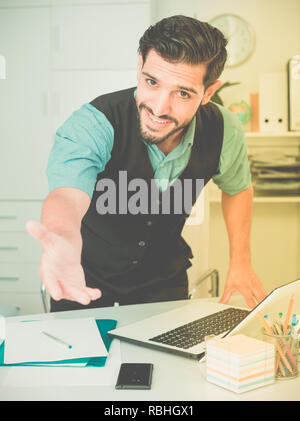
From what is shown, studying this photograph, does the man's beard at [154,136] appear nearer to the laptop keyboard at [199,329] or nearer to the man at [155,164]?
the man at [155,164]

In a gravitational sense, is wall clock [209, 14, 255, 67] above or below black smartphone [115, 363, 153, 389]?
above

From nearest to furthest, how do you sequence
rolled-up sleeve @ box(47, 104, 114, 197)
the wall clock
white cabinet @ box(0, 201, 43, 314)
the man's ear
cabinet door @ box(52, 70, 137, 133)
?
1. rolled-up sleeve @ box(47, 104, 114, 197)
2. the man's ear
3. white cabinet @ box(0, 201, 43, 314)
4. cabinet door @ box(52, 70, 137, 133)
5. the wall clock

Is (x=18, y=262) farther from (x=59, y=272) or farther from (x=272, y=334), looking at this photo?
(x=272, y=334)

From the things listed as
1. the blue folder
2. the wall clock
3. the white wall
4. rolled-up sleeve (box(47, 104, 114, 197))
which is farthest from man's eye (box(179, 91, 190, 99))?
the wall clock

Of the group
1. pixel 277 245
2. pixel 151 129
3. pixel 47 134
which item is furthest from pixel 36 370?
pixel 277 245

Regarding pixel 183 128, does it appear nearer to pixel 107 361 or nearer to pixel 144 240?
pixel 144 240

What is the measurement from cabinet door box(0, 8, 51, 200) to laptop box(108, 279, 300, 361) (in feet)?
3.24

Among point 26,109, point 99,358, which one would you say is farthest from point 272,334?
point 26,109

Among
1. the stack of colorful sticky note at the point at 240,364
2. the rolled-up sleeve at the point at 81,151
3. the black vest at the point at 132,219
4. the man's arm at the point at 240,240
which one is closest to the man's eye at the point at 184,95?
the black vest at the point at 132,219

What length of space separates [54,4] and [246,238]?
1.19m

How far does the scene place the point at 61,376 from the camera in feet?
2.92

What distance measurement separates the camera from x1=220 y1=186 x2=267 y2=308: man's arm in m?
1.56

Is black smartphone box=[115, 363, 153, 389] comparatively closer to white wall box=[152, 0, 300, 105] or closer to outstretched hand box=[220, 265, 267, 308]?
outstretched hand box=[220, 265, 267, 308]

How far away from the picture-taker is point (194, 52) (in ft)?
4.51
